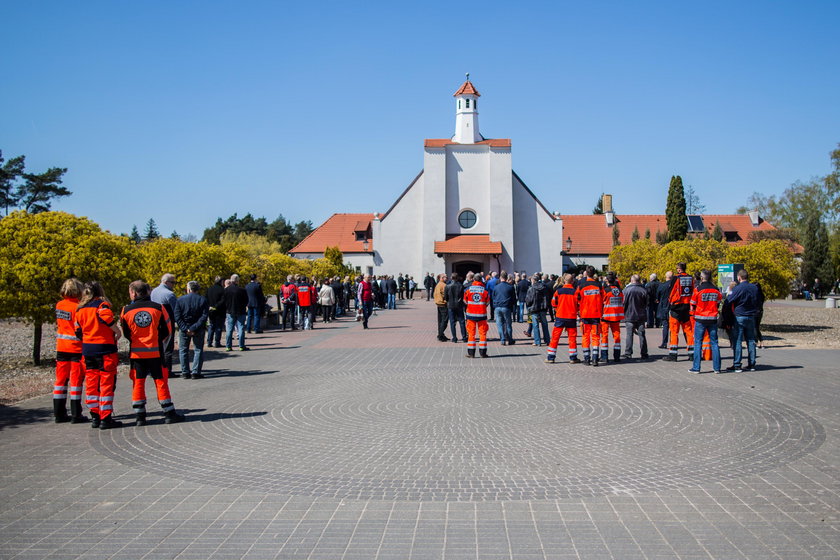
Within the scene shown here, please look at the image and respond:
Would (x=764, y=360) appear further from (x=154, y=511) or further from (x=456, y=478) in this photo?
(x=154, y=511)

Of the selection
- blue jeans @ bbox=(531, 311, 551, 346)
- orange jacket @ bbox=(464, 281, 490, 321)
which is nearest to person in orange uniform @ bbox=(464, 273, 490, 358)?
orange jacket @ bbox=(464, 281, 490, 321)

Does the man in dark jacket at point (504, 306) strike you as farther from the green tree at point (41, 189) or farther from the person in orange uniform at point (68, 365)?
the green tree at point (41, 189)

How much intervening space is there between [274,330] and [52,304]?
1014cm

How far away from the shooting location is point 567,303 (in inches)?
508

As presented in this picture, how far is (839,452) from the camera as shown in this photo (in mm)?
6449

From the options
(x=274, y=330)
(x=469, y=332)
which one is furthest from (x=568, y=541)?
(x=274, y=330)

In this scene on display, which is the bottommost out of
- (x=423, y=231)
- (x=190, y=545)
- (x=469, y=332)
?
(x=190, y=545)

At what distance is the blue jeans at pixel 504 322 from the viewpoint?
16.4m

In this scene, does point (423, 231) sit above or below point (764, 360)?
above

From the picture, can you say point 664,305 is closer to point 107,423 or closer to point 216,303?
point 216,303

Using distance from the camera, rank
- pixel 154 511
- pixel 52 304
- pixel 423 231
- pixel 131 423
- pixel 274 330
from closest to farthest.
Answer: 1. pixel 154 511
2. pixel 131 423
3. pixel 52 304
4. pixel 274 330
5. pixel 423 231

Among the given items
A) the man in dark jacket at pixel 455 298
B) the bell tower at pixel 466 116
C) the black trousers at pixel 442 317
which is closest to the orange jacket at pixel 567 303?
the man in dark jacket at pixel 455 298

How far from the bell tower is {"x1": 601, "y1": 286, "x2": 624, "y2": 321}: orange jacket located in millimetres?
45640

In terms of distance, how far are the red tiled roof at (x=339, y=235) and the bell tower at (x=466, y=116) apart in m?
13.3
